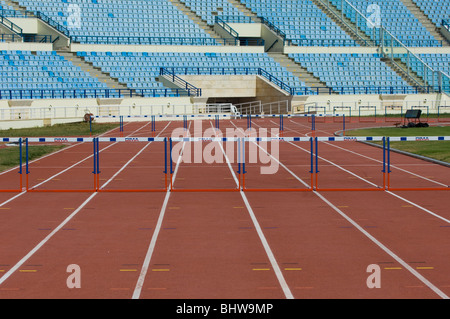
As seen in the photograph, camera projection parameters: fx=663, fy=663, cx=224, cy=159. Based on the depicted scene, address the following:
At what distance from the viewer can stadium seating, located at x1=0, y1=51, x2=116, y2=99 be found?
135ft

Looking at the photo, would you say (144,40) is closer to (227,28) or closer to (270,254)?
(227,28)

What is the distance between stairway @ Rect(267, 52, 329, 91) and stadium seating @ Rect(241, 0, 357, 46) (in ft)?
6.54

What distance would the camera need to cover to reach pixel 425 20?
59.9m

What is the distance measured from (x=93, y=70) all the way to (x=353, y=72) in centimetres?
2013

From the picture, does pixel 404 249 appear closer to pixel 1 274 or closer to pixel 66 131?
pixel 1 274

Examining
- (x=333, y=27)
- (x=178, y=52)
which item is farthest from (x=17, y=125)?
(x=333, y=27)

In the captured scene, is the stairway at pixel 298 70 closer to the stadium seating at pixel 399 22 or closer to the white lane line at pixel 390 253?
the stadium seating at pixel 399 22

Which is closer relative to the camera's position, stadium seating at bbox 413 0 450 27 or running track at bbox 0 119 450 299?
running track at bbox 0 119 450 299

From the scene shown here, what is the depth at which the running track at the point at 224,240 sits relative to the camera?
7430 millimetres

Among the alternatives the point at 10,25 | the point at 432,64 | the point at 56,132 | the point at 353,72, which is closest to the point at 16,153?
the point at 56,132

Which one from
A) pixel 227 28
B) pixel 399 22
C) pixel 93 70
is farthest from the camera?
pixel 399 22

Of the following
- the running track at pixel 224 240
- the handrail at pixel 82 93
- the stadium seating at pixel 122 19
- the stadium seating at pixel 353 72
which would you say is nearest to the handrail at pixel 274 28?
the stadium seating at pixel 353 72

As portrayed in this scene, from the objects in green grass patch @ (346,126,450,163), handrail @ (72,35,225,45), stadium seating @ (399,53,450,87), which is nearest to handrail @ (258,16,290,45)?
handrail @ (72,35,225,45)

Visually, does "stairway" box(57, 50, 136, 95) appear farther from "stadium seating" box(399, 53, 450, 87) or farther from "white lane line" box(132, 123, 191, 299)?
"white lane line" box(132, 123, 191, 299)
